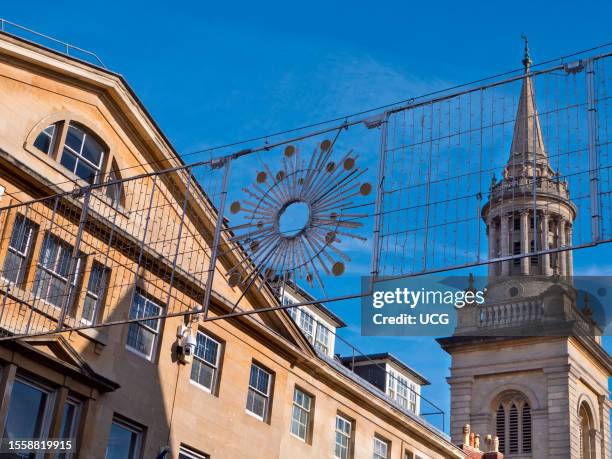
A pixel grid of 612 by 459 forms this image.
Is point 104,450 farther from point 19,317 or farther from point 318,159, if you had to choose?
point 318,159

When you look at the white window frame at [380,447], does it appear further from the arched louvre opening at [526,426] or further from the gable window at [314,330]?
the arched louvre opening at [526,426]

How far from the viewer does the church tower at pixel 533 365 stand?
67062mm

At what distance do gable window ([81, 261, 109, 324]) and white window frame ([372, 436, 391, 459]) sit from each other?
597 inches

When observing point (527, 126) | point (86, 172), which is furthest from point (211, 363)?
point (527, 126)

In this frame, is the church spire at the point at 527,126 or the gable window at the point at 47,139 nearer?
the church spire at the point at 527,126

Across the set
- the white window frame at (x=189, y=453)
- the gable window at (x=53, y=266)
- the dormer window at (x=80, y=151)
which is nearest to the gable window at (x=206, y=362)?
the white window frame at (x=189, y=453)

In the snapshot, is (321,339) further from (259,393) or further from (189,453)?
(189,453)

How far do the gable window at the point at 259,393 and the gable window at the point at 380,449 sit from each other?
6821 millimetres

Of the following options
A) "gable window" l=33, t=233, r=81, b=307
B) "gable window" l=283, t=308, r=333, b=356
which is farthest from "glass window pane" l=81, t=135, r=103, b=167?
"gable window" l=283, t=308, r=333, b=356

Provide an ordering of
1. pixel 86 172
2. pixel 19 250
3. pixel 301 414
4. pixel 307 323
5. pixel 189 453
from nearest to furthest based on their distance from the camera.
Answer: pixel 19 250, pixel 86 172, pixel 189 453, pixel 301 414, pixel 307 323

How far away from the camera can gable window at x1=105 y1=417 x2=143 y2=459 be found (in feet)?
93.2

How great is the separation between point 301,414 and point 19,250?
13696 mm

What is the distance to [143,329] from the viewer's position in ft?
99.3

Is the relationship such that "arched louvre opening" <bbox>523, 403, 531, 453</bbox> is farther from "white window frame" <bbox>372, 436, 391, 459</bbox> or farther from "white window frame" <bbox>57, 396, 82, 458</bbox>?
"white window frame" <bbox>57, 396, 82, 458</bbox>
